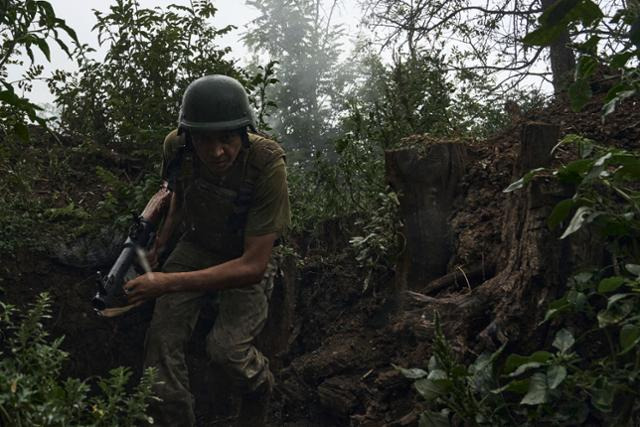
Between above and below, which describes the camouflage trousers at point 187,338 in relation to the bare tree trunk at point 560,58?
below

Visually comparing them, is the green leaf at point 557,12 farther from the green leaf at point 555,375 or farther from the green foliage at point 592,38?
the green leaf at point 555,375

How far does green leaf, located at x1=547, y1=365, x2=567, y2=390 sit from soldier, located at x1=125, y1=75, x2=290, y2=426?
2271 mm

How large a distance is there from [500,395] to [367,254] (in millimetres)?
2237

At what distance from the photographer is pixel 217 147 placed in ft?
15.9

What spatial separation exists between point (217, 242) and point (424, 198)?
1392 mm

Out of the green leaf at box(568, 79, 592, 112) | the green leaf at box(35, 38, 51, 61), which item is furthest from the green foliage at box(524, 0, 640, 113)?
the green leaf at box(35, 38, 51, 61)

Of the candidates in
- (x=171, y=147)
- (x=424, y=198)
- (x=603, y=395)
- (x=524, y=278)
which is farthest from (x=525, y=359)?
(x=171, y=147)

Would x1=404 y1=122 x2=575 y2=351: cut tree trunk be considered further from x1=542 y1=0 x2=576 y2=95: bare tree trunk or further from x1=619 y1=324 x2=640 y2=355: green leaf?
x1=542 y1=0 x2=576 y2=95: bare tree trunk

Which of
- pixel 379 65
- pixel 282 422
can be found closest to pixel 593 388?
pixel 282 422

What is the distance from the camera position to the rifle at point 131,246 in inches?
175

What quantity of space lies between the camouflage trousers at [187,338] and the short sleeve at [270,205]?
52 cm

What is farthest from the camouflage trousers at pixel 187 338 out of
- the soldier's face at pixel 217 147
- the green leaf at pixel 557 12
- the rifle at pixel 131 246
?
the green leaf at pixel 557 12

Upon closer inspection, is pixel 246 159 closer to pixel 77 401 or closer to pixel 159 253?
pixel 159 253

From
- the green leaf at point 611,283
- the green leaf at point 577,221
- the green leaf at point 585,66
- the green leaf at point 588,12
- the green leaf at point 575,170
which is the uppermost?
the green leaf at point 588,12
